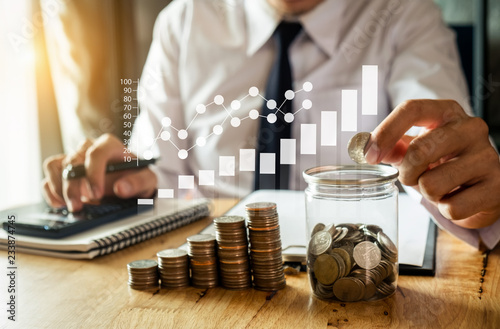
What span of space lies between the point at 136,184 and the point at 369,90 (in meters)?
0.70

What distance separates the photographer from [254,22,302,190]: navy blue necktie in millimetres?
1196

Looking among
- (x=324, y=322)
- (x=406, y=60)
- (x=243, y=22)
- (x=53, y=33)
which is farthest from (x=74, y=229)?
(x=53, y=33)

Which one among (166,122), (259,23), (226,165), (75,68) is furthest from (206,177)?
(75,68)

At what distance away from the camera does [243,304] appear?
58 centimetres

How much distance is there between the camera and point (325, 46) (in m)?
1.33

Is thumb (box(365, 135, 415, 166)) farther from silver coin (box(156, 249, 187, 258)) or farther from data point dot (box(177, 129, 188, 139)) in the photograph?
data point dot (box(177, 129, 188, 139))

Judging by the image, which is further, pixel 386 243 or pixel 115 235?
pixel 115 235

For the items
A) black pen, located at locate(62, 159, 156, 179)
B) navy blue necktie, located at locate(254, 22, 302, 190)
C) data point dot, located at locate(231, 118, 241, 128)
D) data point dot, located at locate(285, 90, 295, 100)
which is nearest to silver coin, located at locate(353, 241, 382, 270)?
black pen, located at locate(62, 159, 156, 179)

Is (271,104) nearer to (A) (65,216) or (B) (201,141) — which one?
(B) (201,141)

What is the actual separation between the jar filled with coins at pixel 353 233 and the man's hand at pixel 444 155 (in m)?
0.05

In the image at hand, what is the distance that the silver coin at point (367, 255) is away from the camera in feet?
1.83

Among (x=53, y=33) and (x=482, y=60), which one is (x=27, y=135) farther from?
(x=482, y=60)

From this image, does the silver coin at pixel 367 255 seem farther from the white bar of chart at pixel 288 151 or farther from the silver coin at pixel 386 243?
the white bar of chart at pixel 288 151

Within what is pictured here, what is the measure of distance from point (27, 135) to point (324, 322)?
1334 millimetres
